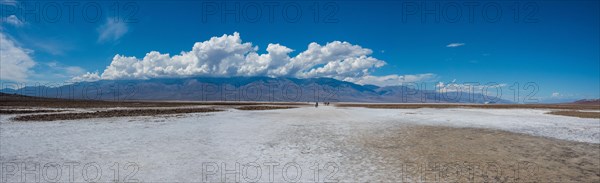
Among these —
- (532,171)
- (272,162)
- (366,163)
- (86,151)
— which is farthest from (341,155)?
(86,151)

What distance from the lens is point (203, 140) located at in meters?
14.8

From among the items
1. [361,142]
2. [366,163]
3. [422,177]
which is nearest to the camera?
[422,177]

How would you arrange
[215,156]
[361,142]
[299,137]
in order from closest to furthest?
[215,156] < [361,142] < [299,137]

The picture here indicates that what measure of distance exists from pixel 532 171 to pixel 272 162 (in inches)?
323

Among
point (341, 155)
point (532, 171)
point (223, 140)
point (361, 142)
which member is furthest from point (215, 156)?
point (532, 171)

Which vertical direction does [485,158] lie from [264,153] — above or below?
below

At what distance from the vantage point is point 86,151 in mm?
11773

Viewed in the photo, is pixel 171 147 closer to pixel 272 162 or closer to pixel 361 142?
pixel 272 162

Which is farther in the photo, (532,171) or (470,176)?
(532,171)

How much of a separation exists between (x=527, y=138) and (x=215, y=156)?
1589cm

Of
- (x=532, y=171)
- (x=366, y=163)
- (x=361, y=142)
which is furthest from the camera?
(x=361, y=142)

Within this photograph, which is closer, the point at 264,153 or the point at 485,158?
the point at 485,158

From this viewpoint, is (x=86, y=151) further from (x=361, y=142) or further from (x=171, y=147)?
(x=361, y=142)

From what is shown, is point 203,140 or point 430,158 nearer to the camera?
point 430,158
